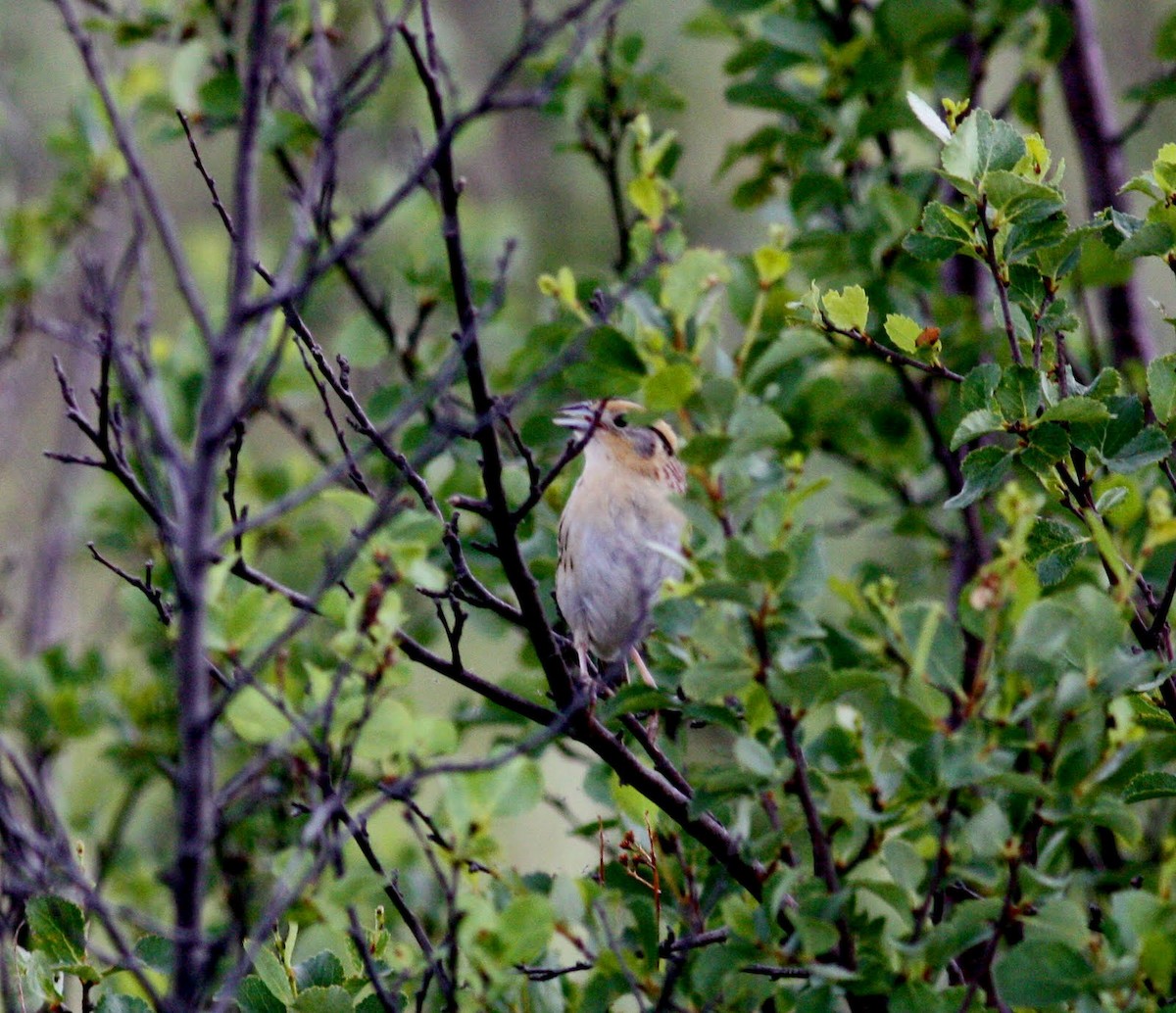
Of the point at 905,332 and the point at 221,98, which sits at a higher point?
the point at 221,98

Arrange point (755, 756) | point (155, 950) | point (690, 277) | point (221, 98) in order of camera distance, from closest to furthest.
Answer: point (755, 756) → point (690, 277) → point (155, 950) → point (221, 98)

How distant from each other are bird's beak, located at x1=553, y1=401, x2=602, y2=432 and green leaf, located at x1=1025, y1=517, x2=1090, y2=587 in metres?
1.70

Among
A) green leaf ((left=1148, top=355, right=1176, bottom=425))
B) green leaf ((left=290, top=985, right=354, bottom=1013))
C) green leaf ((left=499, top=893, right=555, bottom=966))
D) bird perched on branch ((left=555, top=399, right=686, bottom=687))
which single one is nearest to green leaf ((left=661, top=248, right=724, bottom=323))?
green leaf ((left=1148, top=355, right=1176, bottom=425))

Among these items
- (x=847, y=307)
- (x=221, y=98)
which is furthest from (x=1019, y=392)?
(x=221, y=98)

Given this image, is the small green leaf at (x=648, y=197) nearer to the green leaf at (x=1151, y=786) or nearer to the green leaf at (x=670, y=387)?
the green leaf at (x=670, y=387)

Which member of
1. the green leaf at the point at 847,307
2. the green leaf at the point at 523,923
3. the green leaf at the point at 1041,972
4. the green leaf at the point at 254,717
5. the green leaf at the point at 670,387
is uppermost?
the green leaf at the point at 847,307

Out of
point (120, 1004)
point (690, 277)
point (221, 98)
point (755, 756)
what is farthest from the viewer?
point (221, 98)

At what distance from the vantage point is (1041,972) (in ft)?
6.99

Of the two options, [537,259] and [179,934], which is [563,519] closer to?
[179,934]

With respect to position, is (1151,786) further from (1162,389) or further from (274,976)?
(274,976)

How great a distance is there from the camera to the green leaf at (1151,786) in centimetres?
261

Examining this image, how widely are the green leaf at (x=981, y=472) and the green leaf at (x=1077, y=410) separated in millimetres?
108

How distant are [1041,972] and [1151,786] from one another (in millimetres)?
622

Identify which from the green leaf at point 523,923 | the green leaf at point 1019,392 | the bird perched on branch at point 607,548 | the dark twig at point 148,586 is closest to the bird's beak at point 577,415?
the bird perched on branch at point 607,548
